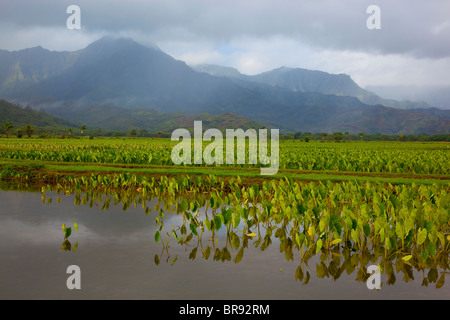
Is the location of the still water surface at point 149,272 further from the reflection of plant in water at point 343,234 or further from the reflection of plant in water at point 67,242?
the reflection of plant in water at point 343,234

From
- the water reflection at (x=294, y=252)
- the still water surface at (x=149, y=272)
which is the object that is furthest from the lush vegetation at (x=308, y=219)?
the still water surface at (x=149, y=272)

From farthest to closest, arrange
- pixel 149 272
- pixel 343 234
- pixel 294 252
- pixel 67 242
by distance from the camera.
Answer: pixel 67 242 < pixel 343 234 < pixel 294 252 < pixel 149 272

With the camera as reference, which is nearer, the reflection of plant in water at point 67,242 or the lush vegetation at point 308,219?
the lush vegetation at point 308,219

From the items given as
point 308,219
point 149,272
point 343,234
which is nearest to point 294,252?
point 308,219

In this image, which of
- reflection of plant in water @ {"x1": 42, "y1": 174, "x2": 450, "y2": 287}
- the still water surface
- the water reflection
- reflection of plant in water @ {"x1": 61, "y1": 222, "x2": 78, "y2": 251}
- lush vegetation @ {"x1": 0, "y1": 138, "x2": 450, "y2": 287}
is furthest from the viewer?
reflection of plant in water @ {"x1": 61, "y1": 222, "x2": 78, "y2": 251}

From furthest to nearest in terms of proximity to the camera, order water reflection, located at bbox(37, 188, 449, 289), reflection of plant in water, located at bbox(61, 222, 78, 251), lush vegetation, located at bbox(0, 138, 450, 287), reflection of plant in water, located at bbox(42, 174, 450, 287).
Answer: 1. reflection of plant in water, located at bbox(61, 222, 78, 251)
2. lush vegetation, located at bbox(0, 138, 450, 287)
3. reflection of plant in water, located at bbox(42, 174, 450, 287)
4. water reflection, located at bbox(37, 188, 449, 289)

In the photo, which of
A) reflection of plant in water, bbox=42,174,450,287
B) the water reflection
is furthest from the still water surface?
reflection of plant in water, bbox=42,174,450,287

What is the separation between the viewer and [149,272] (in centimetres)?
1082

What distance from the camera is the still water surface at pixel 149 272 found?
31.7 feet

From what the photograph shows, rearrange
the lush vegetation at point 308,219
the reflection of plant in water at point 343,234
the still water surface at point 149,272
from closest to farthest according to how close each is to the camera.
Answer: the still water surface at point 149,272 < the reflection of plant in water at point 343,234 < the lush vegetation at point 308,219

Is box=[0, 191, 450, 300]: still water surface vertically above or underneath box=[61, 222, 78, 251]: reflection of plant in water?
underneath

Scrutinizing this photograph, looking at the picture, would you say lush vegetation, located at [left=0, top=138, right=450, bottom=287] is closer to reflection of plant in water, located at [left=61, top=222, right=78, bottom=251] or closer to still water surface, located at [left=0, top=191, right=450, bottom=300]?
still water surface, located at [left=0, top=191, right=450, bottom=300]

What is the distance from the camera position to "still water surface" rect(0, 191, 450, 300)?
9672mm

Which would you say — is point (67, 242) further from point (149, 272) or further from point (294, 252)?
point (294, 252)
